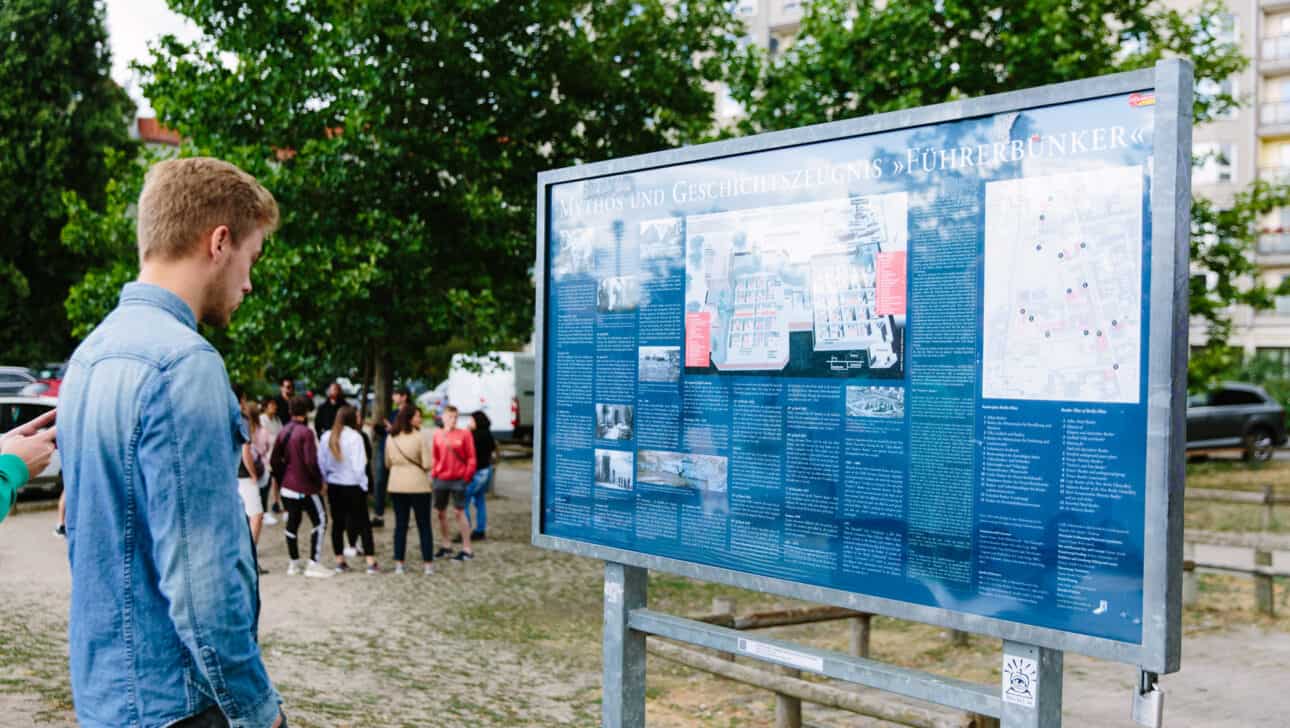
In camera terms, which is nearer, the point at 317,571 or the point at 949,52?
the point at 317,571

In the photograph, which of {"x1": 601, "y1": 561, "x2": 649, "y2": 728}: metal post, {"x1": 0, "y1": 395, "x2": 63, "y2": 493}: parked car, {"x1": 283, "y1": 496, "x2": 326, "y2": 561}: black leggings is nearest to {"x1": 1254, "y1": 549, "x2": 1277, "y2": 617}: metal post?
{"x1": 601, "y1": 561, "x2": 649, "y2": 728}: metal post

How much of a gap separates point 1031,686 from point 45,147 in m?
42.5

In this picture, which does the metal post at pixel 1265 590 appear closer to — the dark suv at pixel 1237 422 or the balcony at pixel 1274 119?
the dark suv at pixel 1237 422

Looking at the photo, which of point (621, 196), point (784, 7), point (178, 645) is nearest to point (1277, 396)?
point (784, 7)

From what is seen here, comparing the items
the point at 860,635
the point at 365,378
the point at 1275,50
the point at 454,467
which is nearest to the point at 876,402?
the point at 860,635

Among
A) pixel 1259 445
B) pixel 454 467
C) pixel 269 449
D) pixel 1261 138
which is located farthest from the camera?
pixel 1261 138

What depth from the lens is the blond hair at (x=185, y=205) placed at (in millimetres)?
2543

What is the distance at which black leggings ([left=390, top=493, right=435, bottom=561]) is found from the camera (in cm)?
1293

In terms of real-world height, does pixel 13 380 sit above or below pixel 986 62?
below

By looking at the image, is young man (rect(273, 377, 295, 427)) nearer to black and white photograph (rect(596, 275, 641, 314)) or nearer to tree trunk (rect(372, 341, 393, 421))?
tree trunk (rect(372, 341, 393, 421))

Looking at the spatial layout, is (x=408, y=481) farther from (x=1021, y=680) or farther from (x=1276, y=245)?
(x=1276, y=245)

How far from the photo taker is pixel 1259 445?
93.9 feet

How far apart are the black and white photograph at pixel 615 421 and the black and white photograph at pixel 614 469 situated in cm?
7

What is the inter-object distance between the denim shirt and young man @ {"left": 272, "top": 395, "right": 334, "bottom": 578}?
10.4 meters
